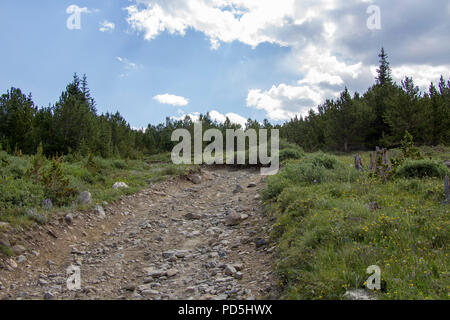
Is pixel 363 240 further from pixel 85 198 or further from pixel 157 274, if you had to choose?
pixel 85 198

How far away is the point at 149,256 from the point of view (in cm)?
555

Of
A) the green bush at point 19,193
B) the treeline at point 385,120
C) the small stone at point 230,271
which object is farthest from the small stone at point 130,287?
the treeline at point 385,120

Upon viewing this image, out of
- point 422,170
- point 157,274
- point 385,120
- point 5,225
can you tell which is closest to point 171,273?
point 157,274

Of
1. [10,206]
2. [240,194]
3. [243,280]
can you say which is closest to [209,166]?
[240,194]

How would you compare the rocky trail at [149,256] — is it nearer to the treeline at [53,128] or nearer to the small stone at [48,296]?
the small stone at [48,296]

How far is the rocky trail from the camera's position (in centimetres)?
416

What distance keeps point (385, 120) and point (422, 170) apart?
23676mm

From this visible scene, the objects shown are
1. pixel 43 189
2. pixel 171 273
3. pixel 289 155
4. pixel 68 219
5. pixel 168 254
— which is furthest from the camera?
pixel 289 155

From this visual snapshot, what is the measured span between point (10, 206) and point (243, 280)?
543 cm

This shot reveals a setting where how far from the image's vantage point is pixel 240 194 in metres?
10.6

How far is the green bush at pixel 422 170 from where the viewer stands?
7.87m

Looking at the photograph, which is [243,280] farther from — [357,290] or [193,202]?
[193,202]

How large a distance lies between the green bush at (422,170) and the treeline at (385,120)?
20.5 meters

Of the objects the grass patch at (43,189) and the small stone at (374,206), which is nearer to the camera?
the small stone at (374,206)
